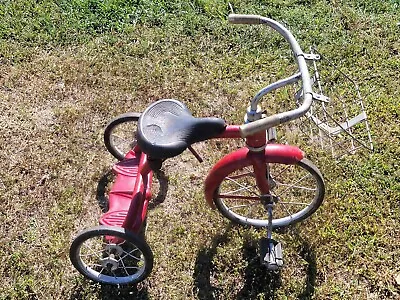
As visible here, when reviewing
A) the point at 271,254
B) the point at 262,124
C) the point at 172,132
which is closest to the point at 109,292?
the point at 271,254

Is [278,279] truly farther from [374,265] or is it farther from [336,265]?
[374,265]

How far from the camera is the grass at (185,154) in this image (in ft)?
11.1

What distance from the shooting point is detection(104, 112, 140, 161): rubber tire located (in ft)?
11.5

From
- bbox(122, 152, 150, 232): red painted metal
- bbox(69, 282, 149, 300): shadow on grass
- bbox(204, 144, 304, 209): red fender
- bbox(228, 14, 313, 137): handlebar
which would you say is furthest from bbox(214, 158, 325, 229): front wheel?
bbox(228, 14, 313, 137): handlebar

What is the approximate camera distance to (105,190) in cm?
380

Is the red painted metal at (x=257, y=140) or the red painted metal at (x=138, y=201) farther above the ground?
the red painted metal at (x=257, y=140)

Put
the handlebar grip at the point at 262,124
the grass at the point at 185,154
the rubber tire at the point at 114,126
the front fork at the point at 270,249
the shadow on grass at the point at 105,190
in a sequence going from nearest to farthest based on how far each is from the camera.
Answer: the handlebar grip at the point at 262,124
the front fork at the point at 270,249
the grass at the point at 185,154
the rubber tire at the point at 114,126
the shadow on grass at the point at 105,190

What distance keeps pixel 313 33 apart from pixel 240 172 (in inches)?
69.6

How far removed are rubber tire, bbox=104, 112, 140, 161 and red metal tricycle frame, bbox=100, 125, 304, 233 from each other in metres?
0.21

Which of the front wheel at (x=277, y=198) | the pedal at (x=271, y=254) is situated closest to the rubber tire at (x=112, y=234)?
the front wheel at (x=277, y=198)

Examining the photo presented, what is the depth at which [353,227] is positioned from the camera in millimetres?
3582

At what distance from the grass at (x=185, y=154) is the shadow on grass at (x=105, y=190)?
3 cm

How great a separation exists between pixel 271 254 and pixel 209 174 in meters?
0.64

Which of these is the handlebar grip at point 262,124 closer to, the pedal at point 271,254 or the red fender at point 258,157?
the red fender at point 258,157
